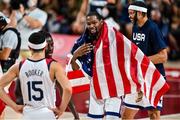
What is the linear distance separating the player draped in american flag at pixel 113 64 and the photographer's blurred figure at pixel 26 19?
4370mm

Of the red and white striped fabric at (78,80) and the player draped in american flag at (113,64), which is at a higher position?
the player draped in american flag at (113,64)

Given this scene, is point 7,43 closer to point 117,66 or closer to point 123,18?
point 117,66

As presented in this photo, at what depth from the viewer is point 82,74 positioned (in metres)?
10.8

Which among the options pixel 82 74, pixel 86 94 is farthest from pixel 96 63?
pixel 86 94

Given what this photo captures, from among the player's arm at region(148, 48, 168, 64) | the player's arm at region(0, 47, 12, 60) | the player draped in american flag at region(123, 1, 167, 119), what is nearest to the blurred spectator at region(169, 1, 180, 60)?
the player's arm at region(0, 47, 12, 60)

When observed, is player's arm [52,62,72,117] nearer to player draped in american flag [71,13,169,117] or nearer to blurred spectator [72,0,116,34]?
player draped in american flag [71,13,169,117]

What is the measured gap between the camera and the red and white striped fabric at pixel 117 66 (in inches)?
383

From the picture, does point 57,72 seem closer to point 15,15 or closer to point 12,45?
point 12,45

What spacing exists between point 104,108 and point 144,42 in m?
1.07

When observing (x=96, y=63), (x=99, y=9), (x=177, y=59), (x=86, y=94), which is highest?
(x=96, y=63)

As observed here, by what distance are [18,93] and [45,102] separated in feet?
19.1

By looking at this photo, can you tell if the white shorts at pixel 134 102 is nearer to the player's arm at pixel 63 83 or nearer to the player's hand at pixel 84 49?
the player's hand at pixel 84 49

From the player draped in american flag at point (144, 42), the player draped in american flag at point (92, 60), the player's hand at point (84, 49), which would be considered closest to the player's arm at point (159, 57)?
the player draped in american flag at point (144, 42)

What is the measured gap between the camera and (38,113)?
8.18 metres
